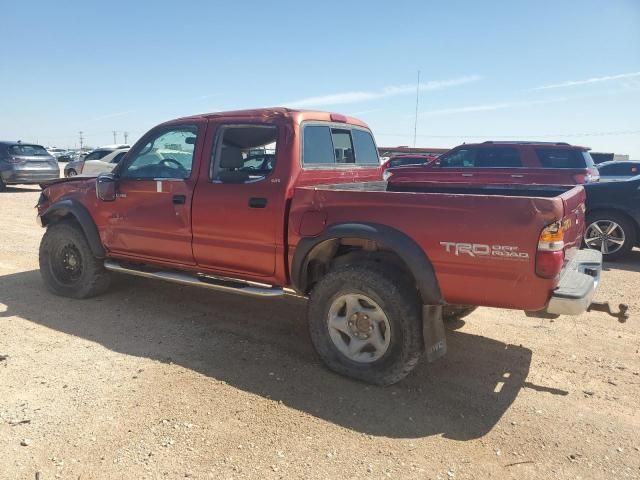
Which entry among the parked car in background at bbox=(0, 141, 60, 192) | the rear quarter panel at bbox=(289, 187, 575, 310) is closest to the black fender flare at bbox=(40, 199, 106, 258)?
the rear quarter panel at bbox=(289, 187, 575, 310)

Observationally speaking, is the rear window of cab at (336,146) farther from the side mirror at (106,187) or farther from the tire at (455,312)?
the side mirror at (106,187)

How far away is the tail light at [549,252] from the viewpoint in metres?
2.90

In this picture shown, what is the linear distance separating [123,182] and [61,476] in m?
3.09

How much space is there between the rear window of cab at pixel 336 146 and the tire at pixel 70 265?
9.08 feet

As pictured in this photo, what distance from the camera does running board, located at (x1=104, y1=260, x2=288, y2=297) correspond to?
161 inches

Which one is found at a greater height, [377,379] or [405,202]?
[405,202]

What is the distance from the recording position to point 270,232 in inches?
157

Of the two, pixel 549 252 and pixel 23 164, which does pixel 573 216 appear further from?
pixel 23 164

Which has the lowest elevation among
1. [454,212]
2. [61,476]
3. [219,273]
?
[61,476]

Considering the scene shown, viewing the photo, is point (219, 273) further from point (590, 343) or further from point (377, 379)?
point (590, 343)

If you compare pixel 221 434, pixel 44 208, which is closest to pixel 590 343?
pixel 221 434

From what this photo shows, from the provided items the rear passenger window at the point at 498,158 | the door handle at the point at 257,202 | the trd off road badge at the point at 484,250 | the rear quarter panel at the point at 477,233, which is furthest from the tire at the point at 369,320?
the rear passenger window at the point at 498,158

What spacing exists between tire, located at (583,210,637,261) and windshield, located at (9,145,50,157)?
1710 centimetres

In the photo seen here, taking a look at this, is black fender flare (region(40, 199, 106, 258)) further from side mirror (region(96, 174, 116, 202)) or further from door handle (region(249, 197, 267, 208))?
door handle (region(249, 197, 267, 208))
